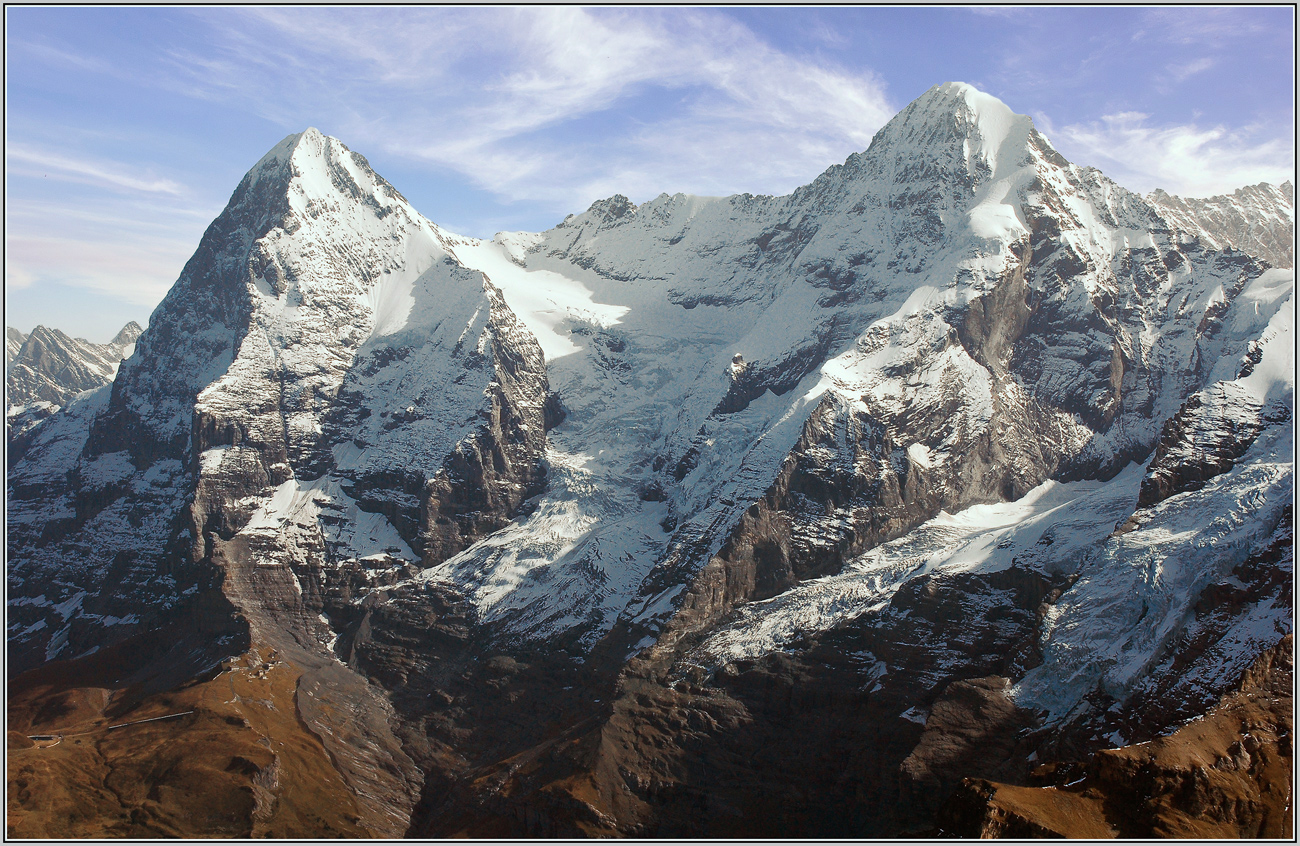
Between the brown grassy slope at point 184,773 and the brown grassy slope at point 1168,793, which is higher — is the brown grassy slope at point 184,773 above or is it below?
below

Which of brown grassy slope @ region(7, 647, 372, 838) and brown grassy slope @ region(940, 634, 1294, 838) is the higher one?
brown grassy slope @ region(940, 634, 1294, 838)

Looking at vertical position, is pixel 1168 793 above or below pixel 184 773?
above

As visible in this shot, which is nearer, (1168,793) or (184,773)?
(1168,793)

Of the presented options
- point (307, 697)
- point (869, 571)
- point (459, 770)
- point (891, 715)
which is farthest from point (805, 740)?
point (307, 697)

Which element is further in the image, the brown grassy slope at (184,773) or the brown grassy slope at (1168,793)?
Answer: the brown grassy slope at (184,773)
